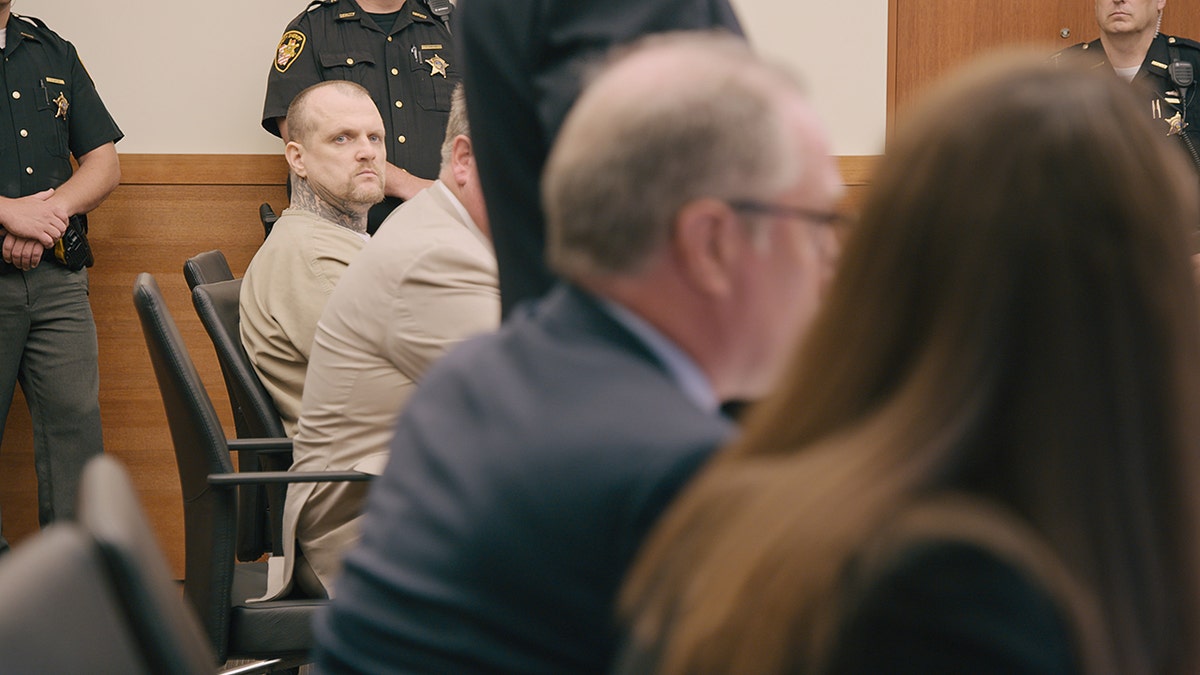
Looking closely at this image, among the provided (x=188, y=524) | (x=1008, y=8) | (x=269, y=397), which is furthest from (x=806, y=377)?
(x=1008, y=8)

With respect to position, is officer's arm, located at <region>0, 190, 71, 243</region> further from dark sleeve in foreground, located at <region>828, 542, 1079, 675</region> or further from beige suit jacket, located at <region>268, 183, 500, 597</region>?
dark sleeve in foreground, located at <region>828, 542, 1079, 675</region>

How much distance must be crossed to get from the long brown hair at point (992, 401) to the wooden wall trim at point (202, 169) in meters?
3.71

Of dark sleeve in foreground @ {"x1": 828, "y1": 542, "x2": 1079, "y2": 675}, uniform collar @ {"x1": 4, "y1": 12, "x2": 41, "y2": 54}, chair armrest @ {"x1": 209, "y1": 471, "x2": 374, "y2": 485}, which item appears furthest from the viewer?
uniform collar @ {"x1": 4, "y1": 12, "x2": 41, "y2": 54}

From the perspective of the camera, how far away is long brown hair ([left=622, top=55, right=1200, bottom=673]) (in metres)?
0.61

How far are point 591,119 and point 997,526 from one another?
38cm

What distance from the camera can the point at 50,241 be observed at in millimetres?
3664

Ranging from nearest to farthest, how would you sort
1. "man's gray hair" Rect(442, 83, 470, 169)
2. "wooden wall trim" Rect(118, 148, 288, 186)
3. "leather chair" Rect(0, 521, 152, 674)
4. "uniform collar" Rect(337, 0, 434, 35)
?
"leather chair" Rect(0, 521, 152, 674)
"man's gray hair" Rect(442, 83, 470, 169)
"uniform collar" Rect(337, 0, 434, 35)
"wooden wall trim" Rect(118, 148, 288, 186)

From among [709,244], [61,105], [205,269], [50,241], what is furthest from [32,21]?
[709,244]

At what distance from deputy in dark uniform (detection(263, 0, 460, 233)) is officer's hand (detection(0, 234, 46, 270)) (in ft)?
2.52

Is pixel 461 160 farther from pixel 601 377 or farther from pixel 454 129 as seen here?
pixel 601 377

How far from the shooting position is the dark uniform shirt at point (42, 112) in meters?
3.77

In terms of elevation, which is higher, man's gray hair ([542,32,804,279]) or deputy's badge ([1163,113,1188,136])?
man's gray hair ([542,32,804,279])

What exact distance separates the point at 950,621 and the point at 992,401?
11 centimetres

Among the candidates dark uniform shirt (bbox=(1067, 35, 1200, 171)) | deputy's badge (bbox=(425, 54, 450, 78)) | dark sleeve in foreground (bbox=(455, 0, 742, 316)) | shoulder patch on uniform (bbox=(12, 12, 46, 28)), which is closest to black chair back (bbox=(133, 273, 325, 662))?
dark sleeve in foreground (bbox=(455, 0, 742, 316))
